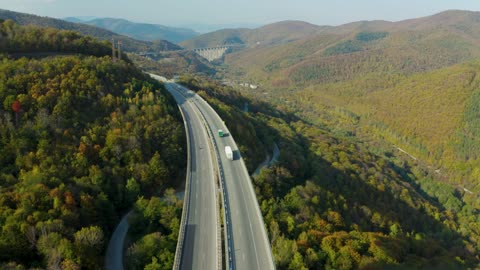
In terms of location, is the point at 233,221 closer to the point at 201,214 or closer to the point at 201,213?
the point at 201,214

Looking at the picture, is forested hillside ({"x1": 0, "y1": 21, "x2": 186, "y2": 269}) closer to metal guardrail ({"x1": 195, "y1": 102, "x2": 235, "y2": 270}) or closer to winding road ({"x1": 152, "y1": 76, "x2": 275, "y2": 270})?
winding road ({"x1": 152, "y1": 76, "x2": 275, "y2": 270})

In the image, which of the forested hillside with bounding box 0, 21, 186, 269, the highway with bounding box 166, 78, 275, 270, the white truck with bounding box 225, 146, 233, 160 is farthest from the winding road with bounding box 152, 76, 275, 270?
the forested hillside with bounding box 0, 21, 186, 269

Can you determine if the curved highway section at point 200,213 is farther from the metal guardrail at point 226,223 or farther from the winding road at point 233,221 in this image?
the metal guardrail at point 226,223

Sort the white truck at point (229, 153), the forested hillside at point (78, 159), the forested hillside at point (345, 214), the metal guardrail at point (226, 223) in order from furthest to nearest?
1. the white truck at point (229, 153)
2. the forested hillside at point (345, 214)
3. the metal guardrail at point (226, 223)
4. the forested hillside at point (78, 159)

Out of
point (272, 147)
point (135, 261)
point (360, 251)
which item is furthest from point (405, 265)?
point (272, 147)

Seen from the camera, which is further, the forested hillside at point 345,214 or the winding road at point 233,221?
the forested hillside at point 345,214

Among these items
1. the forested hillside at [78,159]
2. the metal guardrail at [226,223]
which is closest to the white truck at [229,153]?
the metal guardrail at [226,223]
